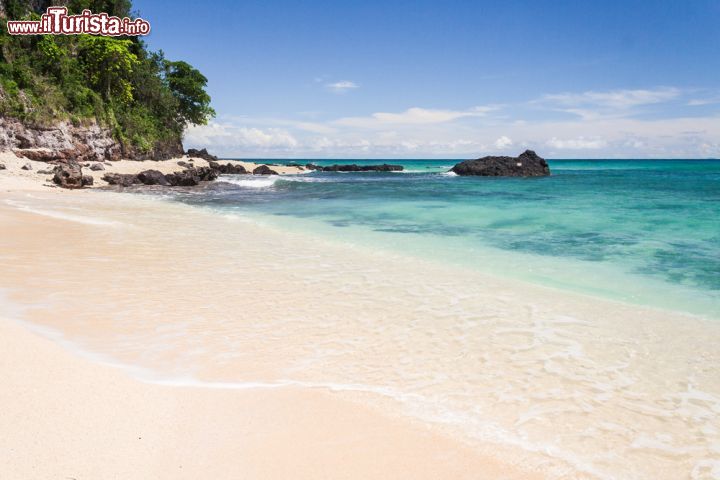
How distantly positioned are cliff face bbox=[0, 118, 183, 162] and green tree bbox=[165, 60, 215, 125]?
17.7 meters

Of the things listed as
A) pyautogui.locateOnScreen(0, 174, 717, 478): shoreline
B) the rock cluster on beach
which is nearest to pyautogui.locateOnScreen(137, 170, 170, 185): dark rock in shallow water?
the rock cluster on beach

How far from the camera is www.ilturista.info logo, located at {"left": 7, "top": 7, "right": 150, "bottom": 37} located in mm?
30156

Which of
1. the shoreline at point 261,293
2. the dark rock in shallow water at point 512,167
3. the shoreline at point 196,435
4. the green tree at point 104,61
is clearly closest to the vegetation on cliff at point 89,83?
the green tree at point 104,61

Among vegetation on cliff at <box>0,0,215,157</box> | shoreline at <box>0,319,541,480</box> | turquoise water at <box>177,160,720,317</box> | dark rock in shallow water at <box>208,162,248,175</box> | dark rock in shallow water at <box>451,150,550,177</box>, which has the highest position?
vegetation on cliff at <box>0,0,215,157</box>

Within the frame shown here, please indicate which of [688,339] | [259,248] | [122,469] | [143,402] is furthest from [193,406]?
[259,248]

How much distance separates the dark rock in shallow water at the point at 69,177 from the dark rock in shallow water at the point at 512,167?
138ft

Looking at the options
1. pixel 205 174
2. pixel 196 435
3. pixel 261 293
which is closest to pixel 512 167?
pixel 205 174

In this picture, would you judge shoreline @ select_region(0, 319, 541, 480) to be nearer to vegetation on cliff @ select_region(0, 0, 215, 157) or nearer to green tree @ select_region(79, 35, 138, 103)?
vegetation on cliff @ select_region(0, 0, 215, 157)

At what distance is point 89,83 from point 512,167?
4224 cm

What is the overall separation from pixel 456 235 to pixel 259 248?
5957 millimetres

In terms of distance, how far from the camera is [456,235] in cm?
1344

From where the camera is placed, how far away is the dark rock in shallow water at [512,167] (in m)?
52.4

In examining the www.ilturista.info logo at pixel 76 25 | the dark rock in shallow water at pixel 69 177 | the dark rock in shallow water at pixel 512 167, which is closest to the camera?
the dark rock in shallow water at pixel 69 177

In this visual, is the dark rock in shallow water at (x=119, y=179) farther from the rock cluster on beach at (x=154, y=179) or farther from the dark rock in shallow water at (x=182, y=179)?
the dark rock in shallow water at (x=182, y=179)
